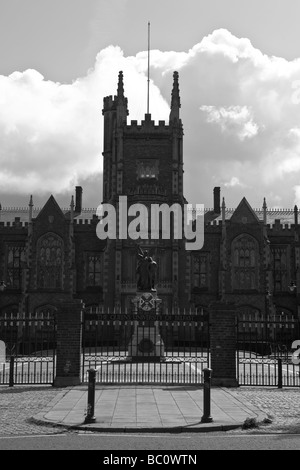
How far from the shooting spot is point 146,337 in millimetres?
25750

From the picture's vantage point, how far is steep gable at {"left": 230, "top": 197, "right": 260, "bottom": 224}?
4794 centimetres

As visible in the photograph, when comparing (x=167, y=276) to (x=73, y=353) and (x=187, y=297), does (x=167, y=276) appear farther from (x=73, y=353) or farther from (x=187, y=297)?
(x=73, y=353)

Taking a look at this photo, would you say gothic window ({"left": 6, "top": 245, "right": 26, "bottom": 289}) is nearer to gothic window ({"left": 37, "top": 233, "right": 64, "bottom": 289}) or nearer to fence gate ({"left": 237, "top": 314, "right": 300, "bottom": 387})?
gothic window ({"left": 37, "top": 233, "right": 64, "bottom": 289})

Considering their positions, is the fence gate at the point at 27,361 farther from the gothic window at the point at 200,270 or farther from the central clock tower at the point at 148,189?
the gothic window at the point at 200,270

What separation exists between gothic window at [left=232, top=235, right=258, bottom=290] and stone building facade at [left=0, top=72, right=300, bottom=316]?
8cm

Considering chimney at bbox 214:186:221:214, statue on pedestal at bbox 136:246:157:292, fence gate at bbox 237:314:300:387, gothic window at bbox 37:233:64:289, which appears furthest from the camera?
chimney at bbox 214:186:221:214

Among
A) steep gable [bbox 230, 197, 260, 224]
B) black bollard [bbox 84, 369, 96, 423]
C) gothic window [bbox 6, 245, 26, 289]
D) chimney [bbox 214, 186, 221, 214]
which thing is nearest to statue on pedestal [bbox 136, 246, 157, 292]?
black bollard [bbox 84, 369, 96, 423]

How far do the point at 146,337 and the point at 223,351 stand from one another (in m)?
8.09

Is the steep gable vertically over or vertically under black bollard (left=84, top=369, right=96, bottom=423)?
over

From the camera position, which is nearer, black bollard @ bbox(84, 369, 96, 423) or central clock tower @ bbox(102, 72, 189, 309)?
black bollard @ bbox(84, 369, 96, 423)

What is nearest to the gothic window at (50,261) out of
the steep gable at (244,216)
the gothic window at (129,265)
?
the gothic window at (129,265)

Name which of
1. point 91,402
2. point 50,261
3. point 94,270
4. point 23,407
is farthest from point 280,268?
point 91,402
